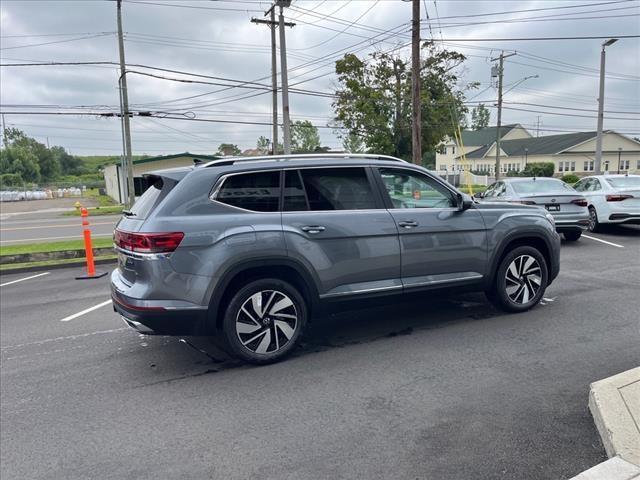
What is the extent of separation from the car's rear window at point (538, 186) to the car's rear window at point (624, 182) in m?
1.75

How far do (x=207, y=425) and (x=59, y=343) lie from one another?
286cm

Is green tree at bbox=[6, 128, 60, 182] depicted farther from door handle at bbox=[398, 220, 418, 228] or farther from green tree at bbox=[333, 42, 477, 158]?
door handle at bbox=[398, 220, 418, 228]

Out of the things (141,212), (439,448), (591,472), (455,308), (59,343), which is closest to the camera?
(591,472)

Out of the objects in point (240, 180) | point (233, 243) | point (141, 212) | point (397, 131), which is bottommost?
point (233, 243)

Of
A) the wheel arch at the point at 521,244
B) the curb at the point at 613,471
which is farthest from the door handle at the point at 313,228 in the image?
the curb at the point at 613,471

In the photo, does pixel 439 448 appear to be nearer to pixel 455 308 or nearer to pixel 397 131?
pixel 455 308

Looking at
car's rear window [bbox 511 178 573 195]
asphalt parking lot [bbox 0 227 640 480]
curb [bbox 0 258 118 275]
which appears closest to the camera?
asphalt parking lot [bbox 0 227 640 480]

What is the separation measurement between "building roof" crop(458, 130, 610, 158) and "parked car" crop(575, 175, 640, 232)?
52.6 m

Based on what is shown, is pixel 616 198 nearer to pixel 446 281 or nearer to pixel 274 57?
pixel 446 281

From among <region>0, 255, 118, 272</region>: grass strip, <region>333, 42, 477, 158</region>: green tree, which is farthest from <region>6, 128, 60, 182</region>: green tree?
<region>0, 255, 118, 272</region>: grass strip

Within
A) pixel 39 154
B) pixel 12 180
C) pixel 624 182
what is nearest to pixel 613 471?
pixel 624 182

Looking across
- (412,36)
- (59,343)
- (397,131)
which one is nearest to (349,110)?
(397,131)

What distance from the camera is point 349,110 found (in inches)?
1385

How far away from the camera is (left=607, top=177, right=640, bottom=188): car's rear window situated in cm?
1156
